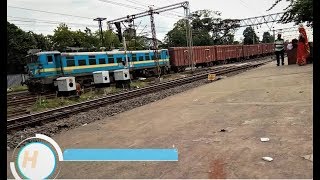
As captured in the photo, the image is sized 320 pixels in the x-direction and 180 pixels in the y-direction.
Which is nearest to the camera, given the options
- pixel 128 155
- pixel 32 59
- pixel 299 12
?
pixel 128 155

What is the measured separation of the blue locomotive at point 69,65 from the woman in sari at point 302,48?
12.2m

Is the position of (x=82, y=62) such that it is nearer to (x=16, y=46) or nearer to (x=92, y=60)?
(x=92, y=60)

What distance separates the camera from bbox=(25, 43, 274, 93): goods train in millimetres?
20625

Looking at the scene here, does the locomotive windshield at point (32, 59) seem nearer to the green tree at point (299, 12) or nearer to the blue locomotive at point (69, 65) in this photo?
the blue locomotive at point (69, 65)

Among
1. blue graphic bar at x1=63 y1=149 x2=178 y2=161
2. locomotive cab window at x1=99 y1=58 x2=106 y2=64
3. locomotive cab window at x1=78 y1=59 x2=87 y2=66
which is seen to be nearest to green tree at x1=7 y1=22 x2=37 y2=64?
locomotive cab window at x1=78 y1=59 x2=87 y2=66

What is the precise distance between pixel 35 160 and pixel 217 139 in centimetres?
309

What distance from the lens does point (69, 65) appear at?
21.8 metres

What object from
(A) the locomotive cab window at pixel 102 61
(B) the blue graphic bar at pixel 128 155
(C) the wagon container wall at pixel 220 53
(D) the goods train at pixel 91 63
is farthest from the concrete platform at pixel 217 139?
(C) the wagon container wall at pixel 220 53

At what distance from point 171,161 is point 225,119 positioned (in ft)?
8.85

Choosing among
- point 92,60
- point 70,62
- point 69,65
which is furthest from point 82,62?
point 69,65

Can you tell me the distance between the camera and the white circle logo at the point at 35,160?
9.24 ft
